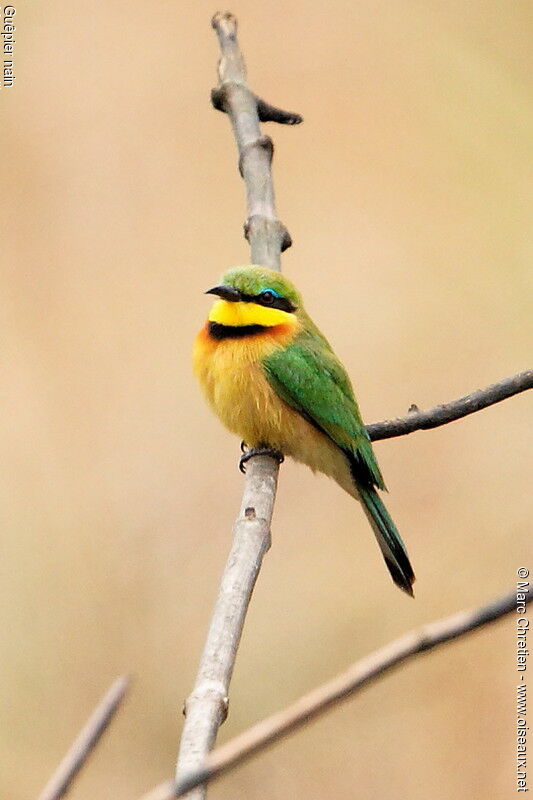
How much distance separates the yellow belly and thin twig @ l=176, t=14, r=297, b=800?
6.3 inches

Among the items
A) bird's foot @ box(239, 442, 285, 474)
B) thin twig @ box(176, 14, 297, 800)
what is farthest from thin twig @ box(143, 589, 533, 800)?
bird's foot @ box(239, 442, 285, 474)

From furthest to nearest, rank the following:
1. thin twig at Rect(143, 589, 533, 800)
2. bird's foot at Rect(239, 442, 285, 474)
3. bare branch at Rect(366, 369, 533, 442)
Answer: bird's foot at Rect(239, 442, 285, 474), bare branch at Rect(366, 369, 533, 442), thin twig at Rect(143, 589, 533, 800)

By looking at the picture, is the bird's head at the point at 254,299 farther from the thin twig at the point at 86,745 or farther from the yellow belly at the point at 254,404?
the thin twig at the point at 86,745

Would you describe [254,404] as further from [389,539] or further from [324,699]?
[324,699]

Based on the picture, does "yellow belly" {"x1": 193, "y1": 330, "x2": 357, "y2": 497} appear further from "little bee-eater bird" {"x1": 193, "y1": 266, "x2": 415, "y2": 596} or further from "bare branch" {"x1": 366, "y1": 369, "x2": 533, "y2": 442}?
"bare branch" {"x1": 366, "y1": 369, "x2": 533, "y2": 442}

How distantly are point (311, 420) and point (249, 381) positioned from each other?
0.51ft

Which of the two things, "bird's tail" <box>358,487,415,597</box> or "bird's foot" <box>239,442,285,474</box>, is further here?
"bird's tail" <box>358,487,415,597</box>

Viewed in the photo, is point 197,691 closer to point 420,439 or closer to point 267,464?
point 267,464

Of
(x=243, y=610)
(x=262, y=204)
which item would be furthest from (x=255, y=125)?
(x=243, y=610)

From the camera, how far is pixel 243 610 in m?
1.09

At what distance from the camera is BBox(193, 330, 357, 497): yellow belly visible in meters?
2.05

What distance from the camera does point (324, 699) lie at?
0.41 metres

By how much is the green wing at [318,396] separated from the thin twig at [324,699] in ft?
5.25

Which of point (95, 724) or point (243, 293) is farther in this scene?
point (243, 293)
